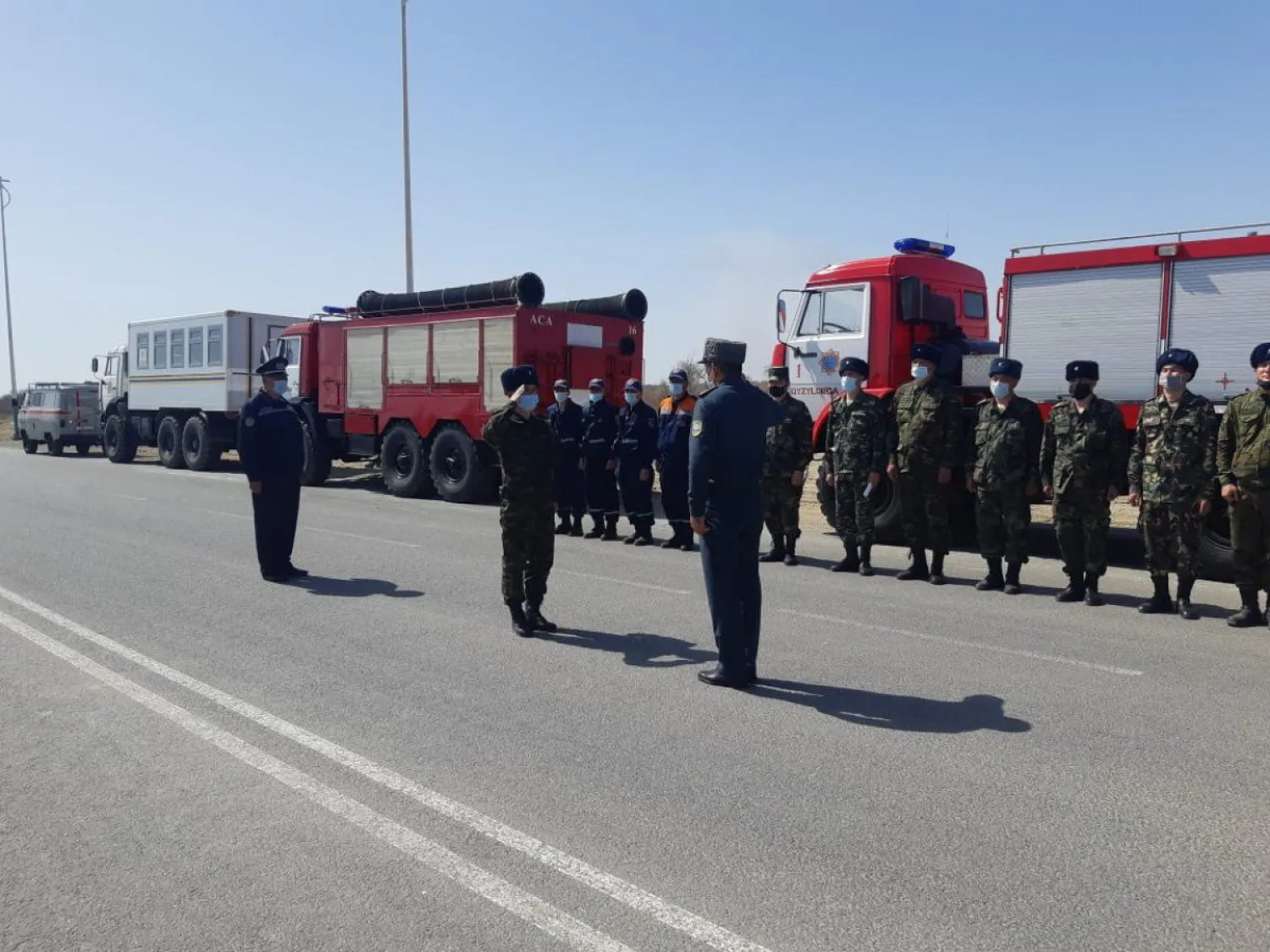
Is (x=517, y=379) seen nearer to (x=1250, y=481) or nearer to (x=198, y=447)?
(x=1250, y=481)

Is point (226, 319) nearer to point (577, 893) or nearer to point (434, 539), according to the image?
point (434, 539)

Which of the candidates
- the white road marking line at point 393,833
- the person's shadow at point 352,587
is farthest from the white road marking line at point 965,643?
the white road marking line at point 393,833

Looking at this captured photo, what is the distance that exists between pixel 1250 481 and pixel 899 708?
11.7 feet

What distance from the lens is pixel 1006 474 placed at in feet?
27.4

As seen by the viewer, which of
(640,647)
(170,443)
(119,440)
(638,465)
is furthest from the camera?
(119,440)

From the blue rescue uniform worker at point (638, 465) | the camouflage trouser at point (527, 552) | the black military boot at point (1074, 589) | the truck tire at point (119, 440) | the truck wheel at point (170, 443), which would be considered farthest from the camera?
the truck tire at point (119, 440)

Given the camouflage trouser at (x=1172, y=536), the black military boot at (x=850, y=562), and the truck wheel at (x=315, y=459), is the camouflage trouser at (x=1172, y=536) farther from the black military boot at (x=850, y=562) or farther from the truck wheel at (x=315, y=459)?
the truck wheel at (x=315, y=459)

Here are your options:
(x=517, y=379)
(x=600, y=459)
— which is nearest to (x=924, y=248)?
(x=600, y=459)

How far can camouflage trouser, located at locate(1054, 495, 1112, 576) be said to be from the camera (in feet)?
25.6

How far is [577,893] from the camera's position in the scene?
10.7ft

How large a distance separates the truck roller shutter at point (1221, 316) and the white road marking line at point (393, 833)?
→ 7.62 meters

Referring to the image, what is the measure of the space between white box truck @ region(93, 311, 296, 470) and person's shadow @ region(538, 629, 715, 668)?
634 inches

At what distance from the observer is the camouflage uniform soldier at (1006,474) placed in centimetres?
835

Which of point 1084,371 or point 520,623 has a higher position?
point 1084,371
